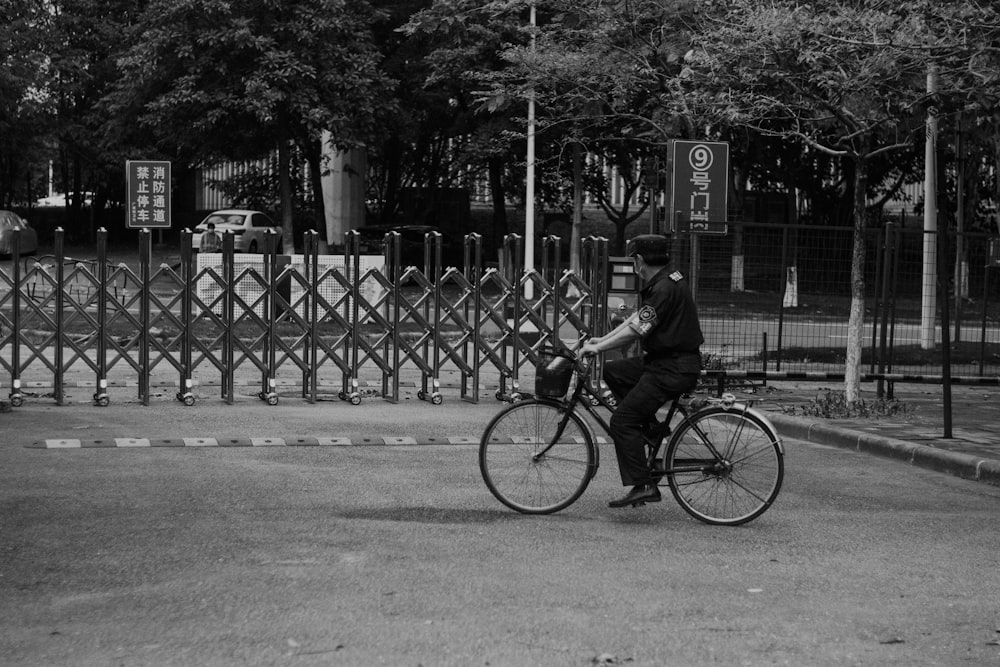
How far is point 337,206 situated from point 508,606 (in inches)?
1562

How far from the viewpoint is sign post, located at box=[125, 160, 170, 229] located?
29328 mm

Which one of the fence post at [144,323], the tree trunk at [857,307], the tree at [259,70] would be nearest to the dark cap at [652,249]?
the tree trunk at [857,307]

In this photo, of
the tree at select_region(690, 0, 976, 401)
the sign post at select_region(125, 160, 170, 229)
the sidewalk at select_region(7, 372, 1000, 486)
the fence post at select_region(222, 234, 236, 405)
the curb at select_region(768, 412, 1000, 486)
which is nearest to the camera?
the curb at select_region(768, 412, 1000, 486)

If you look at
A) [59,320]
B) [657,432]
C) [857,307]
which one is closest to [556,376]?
[657,432]

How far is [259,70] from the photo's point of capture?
1387 inches

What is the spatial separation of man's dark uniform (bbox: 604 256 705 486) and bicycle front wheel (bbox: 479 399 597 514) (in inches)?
10.2

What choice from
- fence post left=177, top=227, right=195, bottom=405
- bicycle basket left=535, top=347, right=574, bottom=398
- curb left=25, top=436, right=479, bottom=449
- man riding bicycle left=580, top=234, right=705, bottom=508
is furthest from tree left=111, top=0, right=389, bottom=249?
man riding bicycle left=580, top=234, right=705, bottom=508

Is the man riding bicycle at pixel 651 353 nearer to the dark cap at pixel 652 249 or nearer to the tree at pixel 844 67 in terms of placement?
the dark cap at pixel 652 249

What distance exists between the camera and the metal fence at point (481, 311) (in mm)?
14141

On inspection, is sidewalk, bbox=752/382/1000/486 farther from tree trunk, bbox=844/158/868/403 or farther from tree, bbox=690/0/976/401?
tree, bbox=690/0/976/401

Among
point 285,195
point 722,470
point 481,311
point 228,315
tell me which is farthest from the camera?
point 285,195

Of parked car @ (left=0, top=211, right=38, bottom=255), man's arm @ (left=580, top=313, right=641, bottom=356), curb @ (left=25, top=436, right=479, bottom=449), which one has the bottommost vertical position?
curb @ (left=25, top=436, right=479, bottom=449)

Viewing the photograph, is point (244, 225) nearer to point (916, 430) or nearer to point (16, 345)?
point (16, 345)

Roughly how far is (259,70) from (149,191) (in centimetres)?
685
